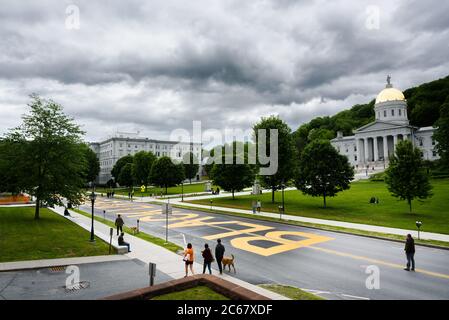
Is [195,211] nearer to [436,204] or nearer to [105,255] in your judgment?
[105,255]

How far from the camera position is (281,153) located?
4359 centimetres

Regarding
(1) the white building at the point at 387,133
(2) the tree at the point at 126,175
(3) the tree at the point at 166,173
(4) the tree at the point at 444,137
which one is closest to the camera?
(4) the tree at the point at 444,137

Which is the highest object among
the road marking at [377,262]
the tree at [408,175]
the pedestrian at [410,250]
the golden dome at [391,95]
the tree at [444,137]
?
the golden dome at [391,95]

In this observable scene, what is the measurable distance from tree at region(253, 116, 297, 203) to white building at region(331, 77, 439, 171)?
5789 cm

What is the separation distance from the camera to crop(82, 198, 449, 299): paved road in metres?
12.1

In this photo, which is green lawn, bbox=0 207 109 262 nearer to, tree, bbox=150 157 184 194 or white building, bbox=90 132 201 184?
tree, bbox=150 157 184 194

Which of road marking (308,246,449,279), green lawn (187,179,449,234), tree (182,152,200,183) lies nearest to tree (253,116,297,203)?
green lawn (187,179,449,234)

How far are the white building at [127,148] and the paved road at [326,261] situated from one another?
105 metres

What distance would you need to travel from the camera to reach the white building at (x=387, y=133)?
96.0 m

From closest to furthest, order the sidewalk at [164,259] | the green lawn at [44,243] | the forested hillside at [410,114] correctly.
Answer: the sidewalk at [164,259], the green lawn at [44,243], the forested hillside at [410,114]

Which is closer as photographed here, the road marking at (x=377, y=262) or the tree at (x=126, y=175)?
the road marking at (x=377, y=262)

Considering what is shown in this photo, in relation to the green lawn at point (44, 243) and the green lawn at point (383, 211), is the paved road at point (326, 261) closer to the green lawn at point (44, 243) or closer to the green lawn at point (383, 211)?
the green lawn at point (44, 243)

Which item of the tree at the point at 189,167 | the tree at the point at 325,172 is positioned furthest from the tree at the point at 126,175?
the tree at the point at 325,172
